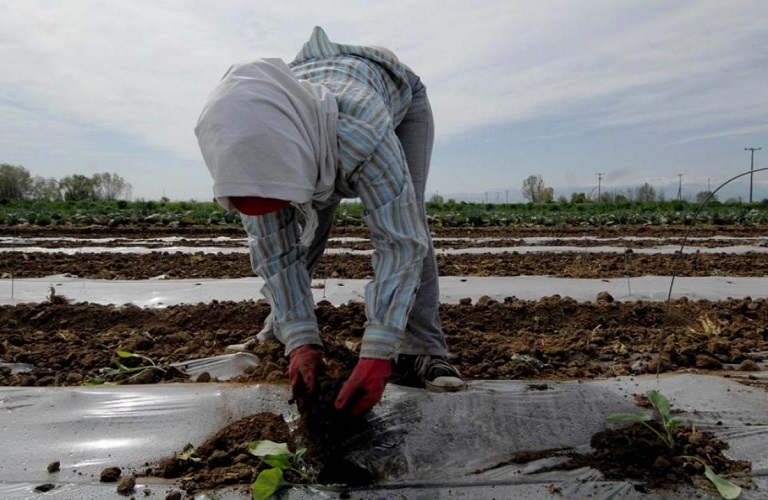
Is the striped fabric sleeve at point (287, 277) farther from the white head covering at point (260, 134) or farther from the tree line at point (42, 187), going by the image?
the tree line at point (42, 187)

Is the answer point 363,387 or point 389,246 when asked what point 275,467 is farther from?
point 389,246

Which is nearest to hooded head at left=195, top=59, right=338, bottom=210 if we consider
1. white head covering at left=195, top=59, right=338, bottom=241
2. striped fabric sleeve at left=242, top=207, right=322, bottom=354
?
white head covering at left=195, top=59, right=338, bottom=241

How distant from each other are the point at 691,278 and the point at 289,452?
362 cm

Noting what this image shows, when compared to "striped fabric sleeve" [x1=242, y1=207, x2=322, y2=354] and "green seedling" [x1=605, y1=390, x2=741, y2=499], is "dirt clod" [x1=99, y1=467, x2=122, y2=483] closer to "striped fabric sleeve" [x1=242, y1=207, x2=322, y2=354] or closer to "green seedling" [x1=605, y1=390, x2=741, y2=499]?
"striped fabric sleeve" [x1=242, y1=207, x2=322, y2=354]

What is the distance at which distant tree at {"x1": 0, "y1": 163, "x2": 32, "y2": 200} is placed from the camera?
36966 millimetres

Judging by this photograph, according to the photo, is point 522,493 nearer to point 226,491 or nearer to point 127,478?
point 226,491

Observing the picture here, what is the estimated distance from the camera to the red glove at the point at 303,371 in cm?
155

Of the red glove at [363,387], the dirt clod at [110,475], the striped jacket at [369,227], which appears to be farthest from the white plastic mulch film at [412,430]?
the striped jacket at [369,227]

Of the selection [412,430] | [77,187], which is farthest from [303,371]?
[77,187]

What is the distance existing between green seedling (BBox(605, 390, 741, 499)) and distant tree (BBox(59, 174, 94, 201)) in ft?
113

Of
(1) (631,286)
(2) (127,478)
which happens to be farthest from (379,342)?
(1) (631,286)

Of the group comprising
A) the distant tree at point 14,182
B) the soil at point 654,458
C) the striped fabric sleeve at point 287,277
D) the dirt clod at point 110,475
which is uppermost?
the distant tree at point 14,182

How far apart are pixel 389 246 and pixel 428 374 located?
0.61 meters

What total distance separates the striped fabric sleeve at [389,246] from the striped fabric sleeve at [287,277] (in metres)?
0.24
